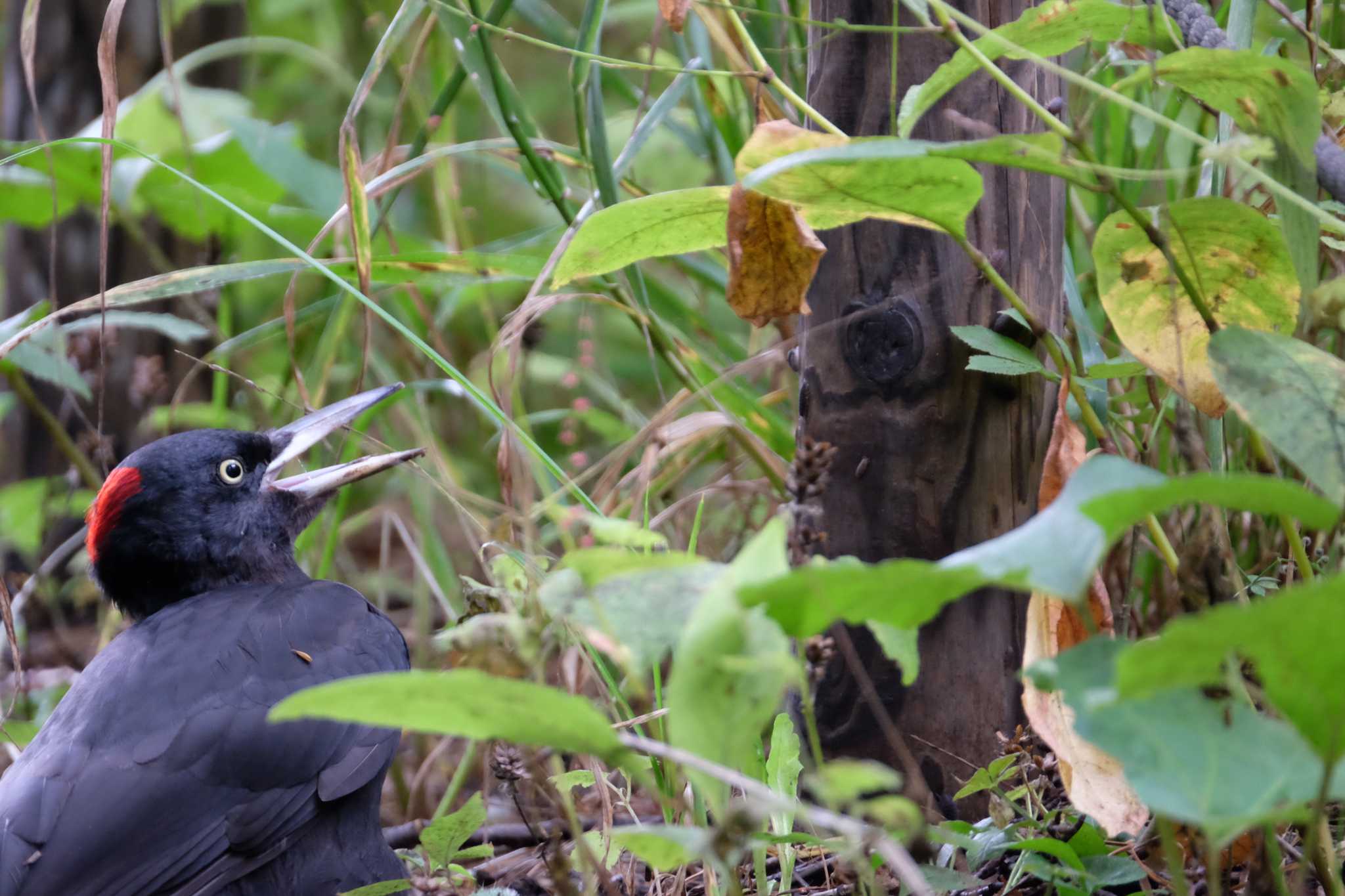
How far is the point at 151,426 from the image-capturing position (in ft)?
12.7

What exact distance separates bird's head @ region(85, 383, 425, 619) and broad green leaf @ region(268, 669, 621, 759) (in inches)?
65.6

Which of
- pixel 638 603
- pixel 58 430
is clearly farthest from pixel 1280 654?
pixel 58 430

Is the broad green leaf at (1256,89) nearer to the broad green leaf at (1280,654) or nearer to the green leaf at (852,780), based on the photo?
the broad green leaf at (1280,654)

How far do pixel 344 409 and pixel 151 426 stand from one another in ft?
4.91

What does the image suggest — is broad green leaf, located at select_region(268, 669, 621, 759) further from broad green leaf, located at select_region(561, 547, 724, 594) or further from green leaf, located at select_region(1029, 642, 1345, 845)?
green leaf, located at select_region(1029, 642, 1345, 845)

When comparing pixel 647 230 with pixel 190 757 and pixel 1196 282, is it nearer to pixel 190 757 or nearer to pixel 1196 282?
pixel 1196 282

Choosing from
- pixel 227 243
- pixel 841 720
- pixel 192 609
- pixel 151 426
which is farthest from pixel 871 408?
pixel 151 426

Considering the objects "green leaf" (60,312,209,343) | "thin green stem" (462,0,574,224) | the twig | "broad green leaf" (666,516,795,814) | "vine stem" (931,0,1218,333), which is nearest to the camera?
"broad green leaf" (666,516,795,814)

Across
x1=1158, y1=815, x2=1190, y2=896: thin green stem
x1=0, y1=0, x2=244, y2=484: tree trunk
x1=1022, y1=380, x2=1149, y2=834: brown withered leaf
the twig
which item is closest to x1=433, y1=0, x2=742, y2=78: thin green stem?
x1=1022, y1=380, x2=1149, y2=834: brown withered leaf

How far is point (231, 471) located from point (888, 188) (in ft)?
6.29

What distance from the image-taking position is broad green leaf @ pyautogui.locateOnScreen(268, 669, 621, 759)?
0.89 meters

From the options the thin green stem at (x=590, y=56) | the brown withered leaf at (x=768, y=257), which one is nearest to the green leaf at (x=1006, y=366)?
the brown withered leaf at (x=768, y=257)

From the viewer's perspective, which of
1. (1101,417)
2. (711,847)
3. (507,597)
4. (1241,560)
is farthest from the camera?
(1241,560)

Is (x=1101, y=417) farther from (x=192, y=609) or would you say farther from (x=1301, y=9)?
(x=192, y=609)
